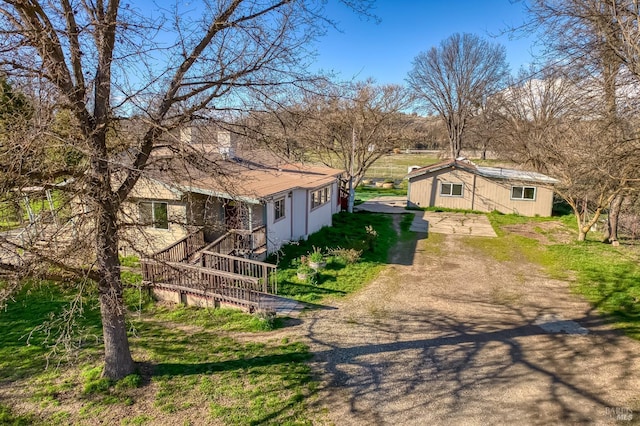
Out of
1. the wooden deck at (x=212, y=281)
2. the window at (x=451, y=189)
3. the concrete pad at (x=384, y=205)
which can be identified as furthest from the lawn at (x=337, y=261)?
the window at (x=451, y=189)

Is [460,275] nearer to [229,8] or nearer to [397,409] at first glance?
[397,409]

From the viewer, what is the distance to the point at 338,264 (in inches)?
507

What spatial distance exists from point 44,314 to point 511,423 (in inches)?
391

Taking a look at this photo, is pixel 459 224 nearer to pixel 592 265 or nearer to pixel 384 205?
pixel 384 205

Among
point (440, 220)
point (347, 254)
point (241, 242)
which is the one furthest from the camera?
point (440, 220)

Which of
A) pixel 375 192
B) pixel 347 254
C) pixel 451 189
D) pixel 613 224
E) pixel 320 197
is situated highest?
pixel 451 189

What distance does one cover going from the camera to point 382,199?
2856cm

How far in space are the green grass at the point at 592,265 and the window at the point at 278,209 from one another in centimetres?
816

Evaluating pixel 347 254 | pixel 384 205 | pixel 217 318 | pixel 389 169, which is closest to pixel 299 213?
pixel 347 254

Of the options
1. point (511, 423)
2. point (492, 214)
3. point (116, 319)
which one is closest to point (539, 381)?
point (511, 423)

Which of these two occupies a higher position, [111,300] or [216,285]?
[111,300]

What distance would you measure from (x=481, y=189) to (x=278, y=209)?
14964 mm

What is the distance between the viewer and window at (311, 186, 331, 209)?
16.6 m

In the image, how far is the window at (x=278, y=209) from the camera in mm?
13422
